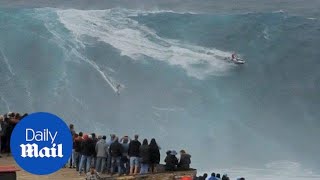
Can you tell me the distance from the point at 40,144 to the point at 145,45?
227 feet

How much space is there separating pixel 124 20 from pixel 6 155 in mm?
62694

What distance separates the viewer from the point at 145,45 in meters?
73.7

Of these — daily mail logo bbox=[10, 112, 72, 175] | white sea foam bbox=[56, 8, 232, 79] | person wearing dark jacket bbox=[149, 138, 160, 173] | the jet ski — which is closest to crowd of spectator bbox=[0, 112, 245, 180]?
person wearing dark jacket bbox=[149, 138, 160, 173]

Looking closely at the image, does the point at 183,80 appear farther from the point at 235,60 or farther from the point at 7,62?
the point at 7,62

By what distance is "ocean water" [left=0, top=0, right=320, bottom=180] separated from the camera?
A: 198ft

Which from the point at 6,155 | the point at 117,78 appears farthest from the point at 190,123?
the point at 6,155

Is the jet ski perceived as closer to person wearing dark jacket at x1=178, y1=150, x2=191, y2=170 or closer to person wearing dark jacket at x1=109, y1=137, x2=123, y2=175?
person wearing dark jacket at x1=178, y1=150, x2=191, y2=170

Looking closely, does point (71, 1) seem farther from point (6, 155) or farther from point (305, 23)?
point (6, 155)

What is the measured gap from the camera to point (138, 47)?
237ft

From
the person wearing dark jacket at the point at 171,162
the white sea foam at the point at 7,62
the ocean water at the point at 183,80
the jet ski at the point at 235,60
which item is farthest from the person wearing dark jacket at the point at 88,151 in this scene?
the jet ski at the point at 235,60

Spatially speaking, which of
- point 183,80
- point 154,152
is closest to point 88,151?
point 154,152

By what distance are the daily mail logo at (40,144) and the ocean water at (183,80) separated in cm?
4414

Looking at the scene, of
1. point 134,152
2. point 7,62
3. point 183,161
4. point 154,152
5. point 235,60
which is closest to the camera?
point 154,152

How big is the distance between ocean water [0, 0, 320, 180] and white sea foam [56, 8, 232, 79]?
13 cm
